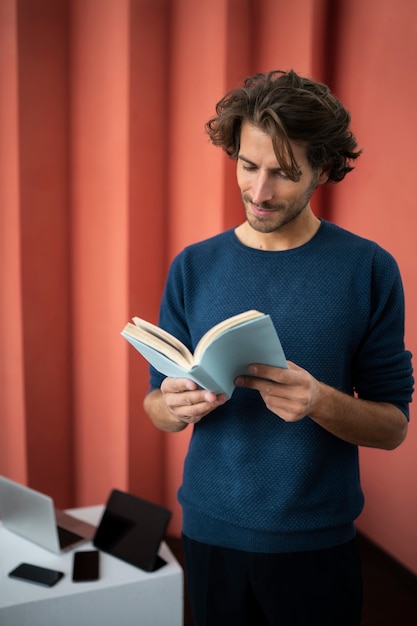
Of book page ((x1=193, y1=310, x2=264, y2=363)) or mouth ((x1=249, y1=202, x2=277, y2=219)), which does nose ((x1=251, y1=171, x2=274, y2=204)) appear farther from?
book page ((x1=193, y1=310, x2=264, y2=363))

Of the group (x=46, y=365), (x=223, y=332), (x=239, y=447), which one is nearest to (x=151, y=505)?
(x=239, y=447)

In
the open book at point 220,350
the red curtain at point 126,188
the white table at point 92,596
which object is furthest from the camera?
the red curtain at point 126,188

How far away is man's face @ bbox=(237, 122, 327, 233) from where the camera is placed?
114 centimetres

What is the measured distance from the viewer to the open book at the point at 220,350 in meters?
0.88

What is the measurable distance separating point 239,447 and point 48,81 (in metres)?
2.04

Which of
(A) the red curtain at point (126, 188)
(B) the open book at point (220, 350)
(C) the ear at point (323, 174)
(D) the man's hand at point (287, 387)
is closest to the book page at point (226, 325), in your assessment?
(B) the open book at point (220, 350)

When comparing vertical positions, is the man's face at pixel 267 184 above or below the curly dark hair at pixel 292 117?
below

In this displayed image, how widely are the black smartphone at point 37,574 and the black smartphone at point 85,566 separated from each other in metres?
0.04

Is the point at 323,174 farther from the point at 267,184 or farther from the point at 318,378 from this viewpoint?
the point at 318,378

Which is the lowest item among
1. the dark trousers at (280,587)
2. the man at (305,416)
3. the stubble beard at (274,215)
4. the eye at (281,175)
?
the dark trousers at (280,587)

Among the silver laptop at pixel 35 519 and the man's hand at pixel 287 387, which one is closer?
the man's hand at pixel 287 387

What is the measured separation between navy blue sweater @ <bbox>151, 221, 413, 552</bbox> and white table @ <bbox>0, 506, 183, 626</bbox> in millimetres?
425

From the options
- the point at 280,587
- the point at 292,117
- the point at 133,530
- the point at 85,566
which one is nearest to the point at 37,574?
the point at 85,566

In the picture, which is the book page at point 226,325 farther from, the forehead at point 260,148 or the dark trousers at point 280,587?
the dark trousers at point 280,587
